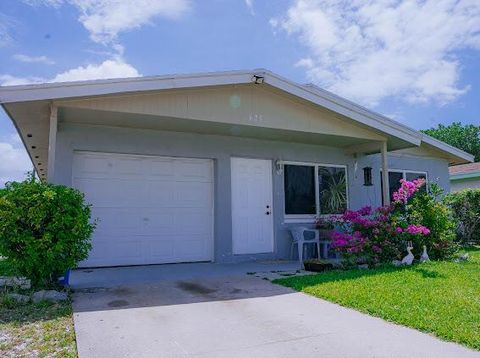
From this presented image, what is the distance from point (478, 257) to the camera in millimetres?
9562

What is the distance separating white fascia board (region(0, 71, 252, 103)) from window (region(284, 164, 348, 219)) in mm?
3412

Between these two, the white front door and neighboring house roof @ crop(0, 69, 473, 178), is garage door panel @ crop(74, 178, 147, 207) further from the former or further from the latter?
Answer: the white front door

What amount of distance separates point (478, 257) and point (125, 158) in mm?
8314

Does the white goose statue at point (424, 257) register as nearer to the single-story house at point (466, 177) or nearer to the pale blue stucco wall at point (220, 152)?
the pale blue stucco wall at point (220, 152)

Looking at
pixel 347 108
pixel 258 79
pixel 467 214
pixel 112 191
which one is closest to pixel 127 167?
pixel 112 191

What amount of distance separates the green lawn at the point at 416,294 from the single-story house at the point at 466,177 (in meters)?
12.6

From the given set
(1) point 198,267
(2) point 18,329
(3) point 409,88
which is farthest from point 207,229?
(3) point 409,88

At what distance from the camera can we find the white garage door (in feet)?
26.6

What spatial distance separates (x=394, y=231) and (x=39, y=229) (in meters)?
6.46

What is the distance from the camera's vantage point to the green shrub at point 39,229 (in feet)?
17.8

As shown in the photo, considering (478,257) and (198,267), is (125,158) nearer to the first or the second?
(198,267)

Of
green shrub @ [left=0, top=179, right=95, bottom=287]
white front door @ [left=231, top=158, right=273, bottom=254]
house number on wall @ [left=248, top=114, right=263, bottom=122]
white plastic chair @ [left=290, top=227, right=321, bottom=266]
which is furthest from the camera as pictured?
white front door @ [left=231, top=158, right=273, bottom=254]

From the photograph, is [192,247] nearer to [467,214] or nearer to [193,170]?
[193,170]

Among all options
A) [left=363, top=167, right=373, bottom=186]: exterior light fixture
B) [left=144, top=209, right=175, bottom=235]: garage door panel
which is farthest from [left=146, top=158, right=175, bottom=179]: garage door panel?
[left=363, top=167, right=373, bottom=186]: exterior light fixture
